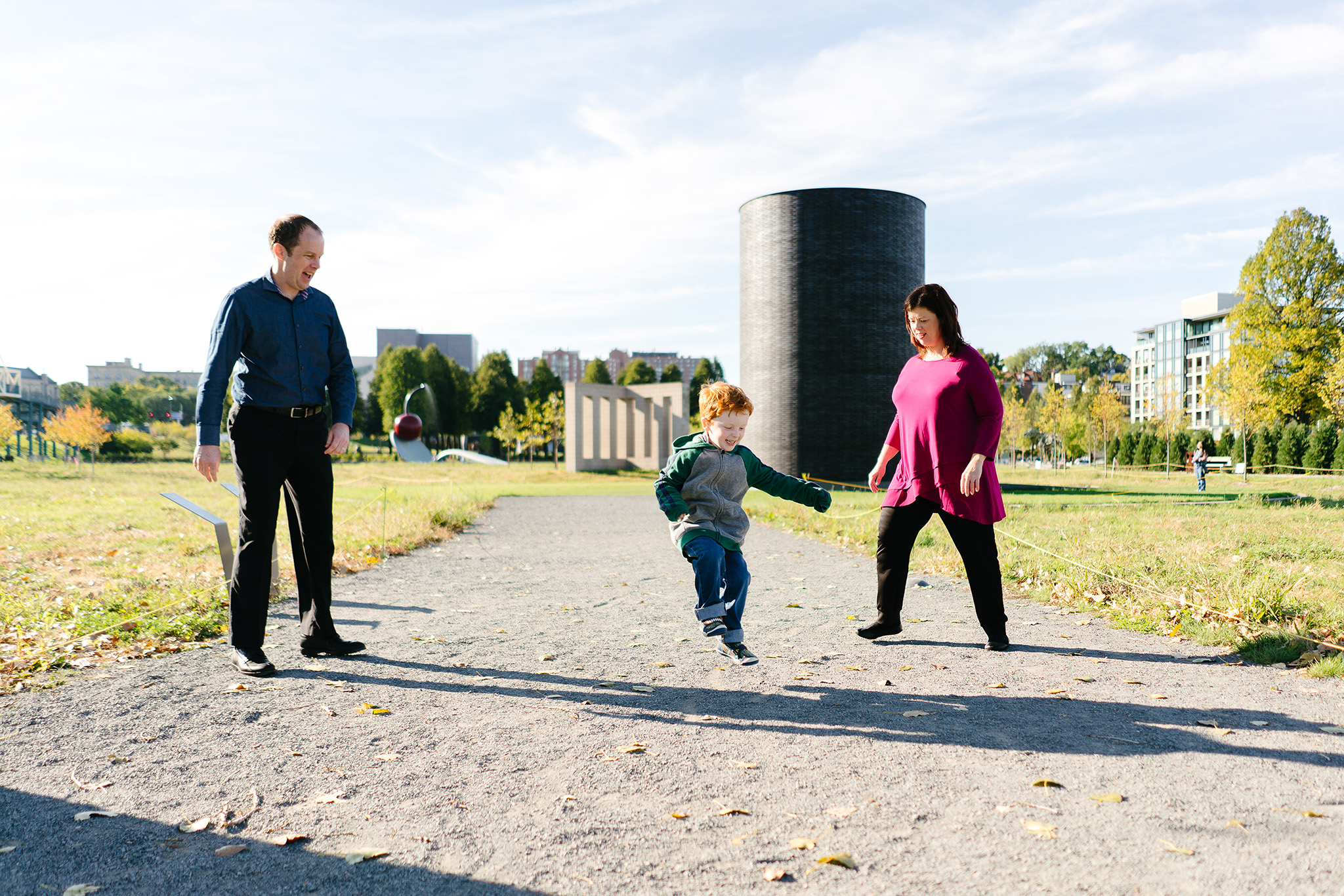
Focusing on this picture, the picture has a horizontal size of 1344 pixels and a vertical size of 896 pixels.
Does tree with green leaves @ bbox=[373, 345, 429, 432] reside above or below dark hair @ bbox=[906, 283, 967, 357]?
above

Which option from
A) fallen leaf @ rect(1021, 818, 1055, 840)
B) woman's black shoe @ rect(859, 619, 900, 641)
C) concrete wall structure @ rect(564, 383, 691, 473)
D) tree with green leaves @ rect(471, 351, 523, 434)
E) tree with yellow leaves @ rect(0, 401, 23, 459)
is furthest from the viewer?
tree with green leaves @ rect(471, 351, 523, 434)

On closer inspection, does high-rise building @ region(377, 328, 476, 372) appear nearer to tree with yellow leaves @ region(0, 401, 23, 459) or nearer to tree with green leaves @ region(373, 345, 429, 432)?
tree with green leaves @ region(373, 345, 429, 432)

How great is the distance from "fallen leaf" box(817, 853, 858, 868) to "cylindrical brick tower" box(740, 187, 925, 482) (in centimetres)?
2248

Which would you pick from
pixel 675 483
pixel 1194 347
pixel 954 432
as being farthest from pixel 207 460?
pixel 1194 347

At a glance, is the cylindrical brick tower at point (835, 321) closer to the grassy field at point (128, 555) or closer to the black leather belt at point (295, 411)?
the grassy field at point (128, 555)

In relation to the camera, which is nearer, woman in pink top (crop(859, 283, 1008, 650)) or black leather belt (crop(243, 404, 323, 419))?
black leather belt (crop(243, 404, 323, 419))

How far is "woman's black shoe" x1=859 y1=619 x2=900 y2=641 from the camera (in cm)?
469

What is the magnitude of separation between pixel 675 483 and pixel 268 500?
1.95 m

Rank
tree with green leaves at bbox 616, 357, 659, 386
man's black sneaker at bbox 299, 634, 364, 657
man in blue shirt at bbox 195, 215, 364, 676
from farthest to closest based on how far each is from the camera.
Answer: tree with green leaves at bbox 616, 357, 659, 386 → man's black sneaker at bbox 299, 634, 364, 657 → man in blue shirt at bbox 195, 215, 364, 676

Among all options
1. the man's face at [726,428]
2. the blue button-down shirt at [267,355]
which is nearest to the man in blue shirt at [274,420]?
the blue button-down shirt at [267,355]

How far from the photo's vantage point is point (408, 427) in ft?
145

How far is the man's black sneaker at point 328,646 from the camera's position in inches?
169

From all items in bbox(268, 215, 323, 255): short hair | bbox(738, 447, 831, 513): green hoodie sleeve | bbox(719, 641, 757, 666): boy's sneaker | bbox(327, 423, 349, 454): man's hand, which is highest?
bbox(268, 215, 323, 255): short hair

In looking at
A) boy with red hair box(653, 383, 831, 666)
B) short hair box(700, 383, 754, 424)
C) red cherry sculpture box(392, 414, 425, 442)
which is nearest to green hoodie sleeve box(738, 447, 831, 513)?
boy with red hair box(653, 383, 831, 666)
